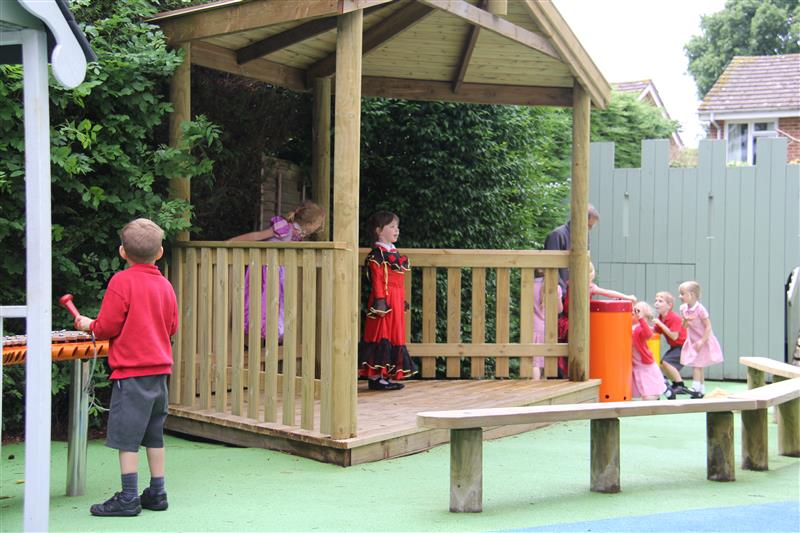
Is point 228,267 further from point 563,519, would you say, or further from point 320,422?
point 563,519

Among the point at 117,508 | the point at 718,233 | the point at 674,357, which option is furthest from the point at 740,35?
the point at 117,508

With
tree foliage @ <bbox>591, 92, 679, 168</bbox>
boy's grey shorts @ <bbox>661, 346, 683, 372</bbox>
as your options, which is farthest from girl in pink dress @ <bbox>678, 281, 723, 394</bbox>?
tree foliage @ <bbox>591, 92, 679, 168</bbox>

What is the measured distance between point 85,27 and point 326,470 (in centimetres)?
326

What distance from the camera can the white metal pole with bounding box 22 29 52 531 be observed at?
398cm

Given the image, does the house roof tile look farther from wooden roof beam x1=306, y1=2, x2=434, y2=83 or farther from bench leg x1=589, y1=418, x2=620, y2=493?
bench leg x1=589, y1=418, x2=620, y2=493

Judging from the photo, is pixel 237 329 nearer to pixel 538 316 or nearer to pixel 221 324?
pixel 221 324

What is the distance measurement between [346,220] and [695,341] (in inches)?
222

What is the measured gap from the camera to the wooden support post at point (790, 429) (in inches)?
277

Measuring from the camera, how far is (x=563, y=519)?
4930 mm

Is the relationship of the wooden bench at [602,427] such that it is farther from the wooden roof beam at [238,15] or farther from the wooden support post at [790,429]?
the wooden roof beam at [238,15]

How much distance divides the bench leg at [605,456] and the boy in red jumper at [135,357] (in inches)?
92.4

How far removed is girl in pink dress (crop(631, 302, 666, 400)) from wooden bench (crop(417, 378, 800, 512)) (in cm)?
283

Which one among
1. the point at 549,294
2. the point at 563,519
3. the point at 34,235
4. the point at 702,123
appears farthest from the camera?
the point at 702,123

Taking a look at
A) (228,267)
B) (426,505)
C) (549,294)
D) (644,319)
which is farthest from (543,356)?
(426,505)
